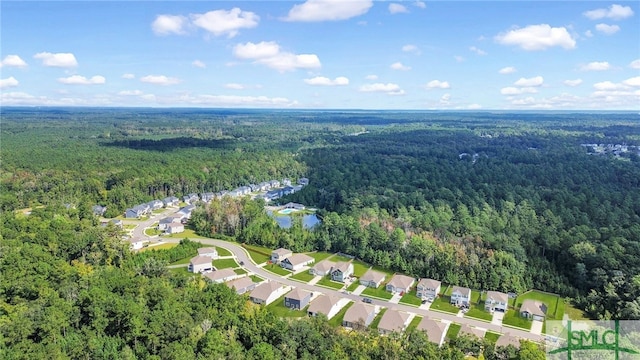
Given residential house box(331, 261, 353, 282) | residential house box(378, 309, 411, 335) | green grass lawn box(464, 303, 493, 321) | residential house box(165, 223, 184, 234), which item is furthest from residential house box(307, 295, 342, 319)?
residential house box(165, 223, 184, 234)

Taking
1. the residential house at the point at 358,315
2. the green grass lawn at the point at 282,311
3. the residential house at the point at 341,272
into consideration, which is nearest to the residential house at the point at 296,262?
the residential house at the point at 341,272

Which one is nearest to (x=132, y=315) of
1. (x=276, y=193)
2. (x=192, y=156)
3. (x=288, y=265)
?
(x=288, y=265)

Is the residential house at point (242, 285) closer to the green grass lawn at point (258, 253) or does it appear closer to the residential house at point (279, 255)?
the residential house at point (279, 255)

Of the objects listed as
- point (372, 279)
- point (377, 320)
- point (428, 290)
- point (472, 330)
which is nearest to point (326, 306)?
point (377, 320)

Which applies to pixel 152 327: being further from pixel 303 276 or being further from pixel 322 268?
pixel 322 268

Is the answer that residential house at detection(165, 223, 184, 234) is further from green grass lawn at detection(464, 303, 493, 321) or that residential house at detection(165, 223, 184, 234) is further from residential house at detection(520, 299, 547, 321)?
residential house at detection(520, 299, 547, 321)

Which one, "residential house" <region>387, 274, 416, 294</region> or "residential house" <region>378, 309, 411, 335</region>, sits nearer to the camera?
"residential house" <region>378, 309, 411, 335</region>
